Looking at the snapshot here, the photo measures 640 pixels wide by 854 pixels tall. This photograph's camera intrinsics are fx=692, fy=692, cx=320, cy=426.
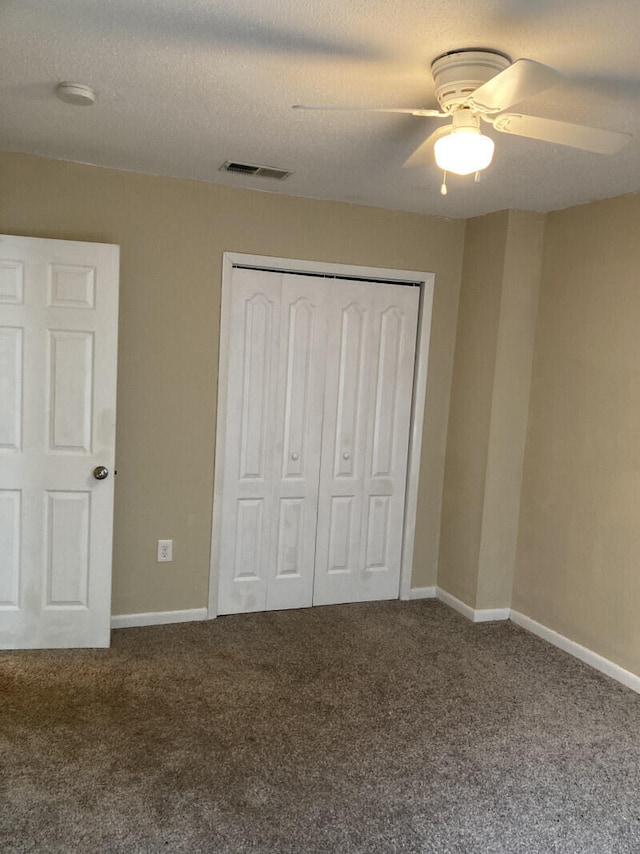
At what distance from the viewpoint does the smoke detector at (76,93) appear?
2.37 metres

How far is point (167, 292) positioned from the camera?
370 centimetres

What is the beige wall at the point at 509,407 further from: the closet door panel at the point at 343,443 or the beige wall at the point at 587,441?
the closet door panel at the point at 343,443

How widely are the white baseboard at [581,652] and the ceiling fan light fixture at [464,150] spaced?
264 centimetres

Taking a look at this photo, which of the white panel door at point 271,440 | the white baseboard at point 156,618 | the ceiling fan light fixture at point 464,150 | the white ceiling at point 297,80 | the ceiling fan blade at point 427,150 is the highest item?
the white ceiling at point 297,80

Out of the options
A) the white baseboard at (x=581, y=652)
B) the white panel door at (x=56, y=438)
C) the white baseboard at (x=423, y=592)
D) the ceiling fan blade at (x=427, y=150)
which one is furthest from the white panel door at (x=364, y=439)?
the ceiling fan blade at (x=427, y=150)

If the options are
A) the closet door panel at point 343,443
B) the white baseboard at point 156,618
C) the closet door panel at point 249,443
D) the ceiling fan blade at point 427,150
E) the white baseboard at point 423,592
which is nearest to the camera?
the ceiling fan blade at point 427,150

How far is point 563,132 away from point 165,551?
2886mm

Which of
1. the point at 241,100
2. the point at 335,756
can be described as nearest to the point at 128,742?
the point at 335,756

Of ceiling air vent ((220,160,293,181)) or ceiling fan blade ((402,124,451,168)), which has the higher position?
ceiling air vent ((220,160,293,181))

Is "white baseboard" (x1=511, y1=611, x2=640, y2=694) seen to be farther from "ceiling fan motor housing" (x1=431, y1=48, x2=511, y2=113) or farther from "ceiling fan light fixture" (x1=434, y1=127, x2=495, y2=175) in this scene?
"ceiling fan motor housing" (x1=431, y1=48, x2=511, y2=113)

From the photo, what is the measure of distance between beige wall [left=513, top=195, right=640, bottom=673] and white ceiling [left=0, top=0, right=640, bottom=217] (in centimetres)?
38

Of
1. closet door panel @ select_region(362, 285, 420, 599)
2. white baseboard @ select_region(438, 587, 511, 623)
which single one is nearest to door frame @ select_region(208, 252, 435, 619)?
closet door panel @ select_region(362, 285, 420, 599)

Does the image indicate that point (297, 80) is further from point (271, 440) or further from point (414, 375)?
point (414, 375)

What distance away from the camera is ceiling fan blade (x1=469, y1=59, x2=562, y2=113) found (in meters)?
1.62
